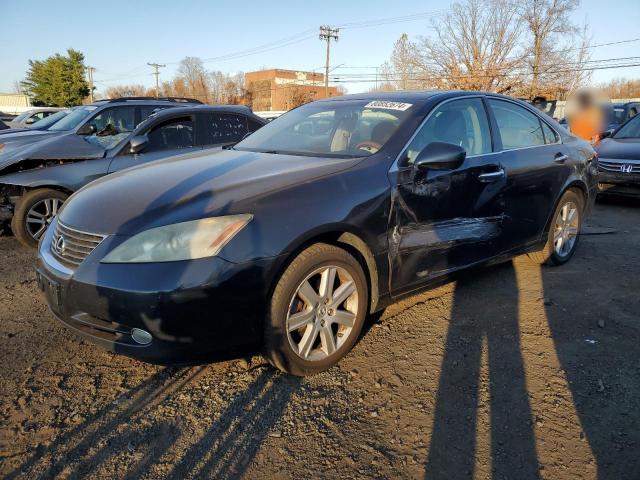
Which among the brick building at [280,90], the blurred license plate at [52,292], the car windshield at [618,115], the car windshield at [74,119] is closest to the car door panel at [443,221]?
the blurred license plate at [52,292]

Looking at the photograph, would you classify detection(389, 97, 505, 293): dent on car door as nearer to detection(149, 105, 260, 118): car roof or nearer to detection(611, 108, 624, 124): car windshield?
detection(149, 105, 260, 118): car roof

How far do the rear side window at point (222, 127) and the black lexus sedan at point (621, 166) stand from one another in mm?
5812

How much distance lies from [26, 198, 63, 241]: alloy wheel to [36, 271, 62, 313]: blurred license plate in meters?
3.17

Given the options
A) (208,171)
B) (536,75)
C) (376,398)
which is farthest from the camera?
(536,75)

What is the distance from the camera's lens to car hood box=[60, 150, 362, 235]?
2.50 m

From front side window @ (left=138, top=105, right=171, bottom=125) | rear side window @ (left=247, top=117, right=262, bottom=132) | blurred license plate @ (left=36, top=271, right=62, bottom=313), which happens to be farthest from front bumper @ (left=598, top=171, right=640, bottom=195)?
blurred license plate @ (left=36, top=271, right=62, bottom=313)

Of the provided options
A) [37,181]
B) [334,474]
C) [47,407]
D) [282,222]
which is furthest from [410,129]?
[37,181]

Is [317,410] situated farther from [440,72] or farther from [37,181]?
[440,72]

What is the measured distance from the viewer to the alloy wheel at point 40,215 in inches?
217

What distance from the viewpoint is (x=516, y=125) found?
4.23 metres

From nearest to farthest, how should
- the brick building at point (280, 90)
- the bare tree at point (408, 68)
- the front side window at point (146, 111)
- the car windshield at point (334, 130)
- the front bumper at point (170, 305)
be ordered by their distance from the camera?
the front bumper at point (170, 305) → the car windshield at point (334, 130) → the front side window at point (146, 111) → the bare tree at point (408, 68) → the brick building at point (280, 90)

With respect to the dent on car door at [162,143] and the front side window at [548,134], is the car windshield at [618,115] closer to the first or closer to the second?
the front side window at [548,134]

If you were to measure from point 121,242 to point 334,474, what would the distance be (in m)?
1.50

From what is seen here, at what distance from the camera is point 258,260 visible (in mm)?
2420
